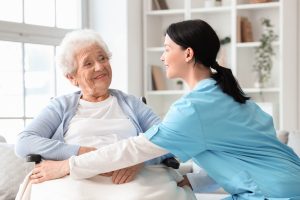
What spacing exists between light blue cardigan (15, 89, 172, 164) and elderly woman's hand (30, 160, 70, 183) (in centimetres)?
6

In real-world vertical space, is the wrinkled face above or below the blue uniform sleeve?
above

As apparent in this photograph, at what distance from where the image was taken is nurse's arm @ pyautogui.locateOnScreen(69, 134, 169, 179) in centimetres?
221

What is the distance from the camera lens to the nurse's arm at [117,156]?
2215 millimetres

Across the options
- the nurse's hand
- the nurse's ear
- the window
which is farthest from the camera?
the window

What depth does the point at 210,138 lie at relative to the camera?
2.16 m

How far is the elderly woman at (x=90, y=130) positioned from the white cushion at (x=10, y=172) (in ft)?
2.28

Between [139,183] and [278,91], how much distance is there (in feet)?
12.4

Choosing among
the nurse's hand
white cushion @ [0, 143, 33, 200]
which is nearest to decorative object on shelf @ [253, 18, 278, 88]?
white cushion @ [0, 143, 33, 200]

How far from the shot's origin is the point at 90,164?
7.47ft

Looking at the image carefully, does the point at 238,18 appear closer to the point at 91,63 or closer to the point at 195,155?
the point at 91,63

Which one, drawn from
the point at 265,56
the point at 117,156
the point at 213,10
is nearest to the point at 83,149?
the point at 117,156

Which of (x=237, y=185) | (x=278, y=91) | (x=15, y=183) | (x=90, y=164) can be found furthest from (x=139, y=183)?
(x=278, y=91)

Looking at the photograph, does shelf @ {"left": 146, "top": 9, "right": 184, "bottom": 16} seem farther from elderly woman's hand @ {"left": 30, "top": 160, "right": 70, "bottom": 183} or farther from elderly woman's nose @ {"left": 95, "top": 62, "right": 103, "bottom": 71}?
elderly woman's hand @ {"left": 30, "top": 160, "right": 70, "bottom": 183}

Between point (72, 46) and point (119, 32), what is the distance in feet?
10.6
